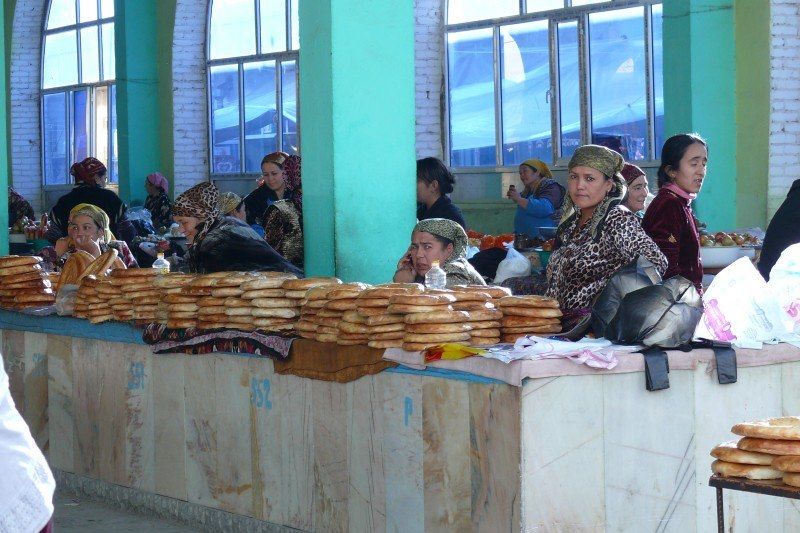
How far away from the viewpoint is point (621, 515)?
3887mm

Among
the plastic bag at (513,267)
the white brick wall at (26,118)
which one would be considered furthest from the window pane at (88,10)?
the plastic bag at (513,267)

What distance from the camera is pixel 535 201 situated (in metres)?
9.52

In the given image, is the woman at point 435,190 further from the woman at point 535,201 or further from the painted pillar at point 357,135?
the woman at point 535,201

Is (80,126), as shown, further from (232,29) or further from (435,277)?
(435,277)

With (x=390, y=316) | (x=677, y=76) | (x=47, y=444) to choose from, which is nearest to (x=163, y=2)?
(x=677, y=76)

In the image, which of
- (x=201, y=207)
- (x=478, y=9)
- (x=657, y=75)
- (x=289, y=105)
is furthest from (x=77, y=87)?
(x=201, y=207)

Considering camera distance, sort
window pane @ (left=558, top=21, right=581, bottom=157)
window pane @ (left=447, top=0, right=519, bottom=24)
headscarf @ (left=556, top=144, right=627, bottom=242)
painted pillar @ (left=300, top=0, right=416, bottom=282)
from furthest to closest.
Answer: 1. window pane @ (left=447, top=0, right=519, bottom=24)
2. window pane @ (left=558, top=21, right=581, bottom=157)
3. painted pillar @ (left=300, top=0, right=416, bottom=282)
4. headscarf @ (left=556, top=144, right=627, bottom=242)

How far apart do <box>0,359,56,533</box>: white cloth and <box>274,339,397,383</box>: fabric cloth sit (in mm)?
2230

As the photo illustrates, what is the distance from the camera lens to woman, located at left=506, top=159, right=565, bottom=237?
31.3ft

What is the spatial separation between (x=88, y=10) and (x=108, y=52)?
677 millimetres

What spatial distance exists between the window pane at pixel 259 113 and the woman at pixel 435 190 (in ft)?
26.1

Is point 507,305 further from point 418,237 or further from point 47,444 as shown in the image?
point 47,444

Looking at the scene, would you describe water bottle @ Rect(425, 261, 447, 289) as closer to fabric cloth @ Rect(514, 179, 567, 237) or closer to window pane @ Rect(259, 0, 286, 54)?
fabric cloth @ Rect(514, 179, 567, 237)

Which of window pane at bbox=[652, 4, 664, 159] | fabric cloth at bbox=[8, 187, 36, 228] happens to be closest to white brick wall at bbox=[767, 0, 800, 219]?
window pane at bbox=[652, 4, 664, 159]
